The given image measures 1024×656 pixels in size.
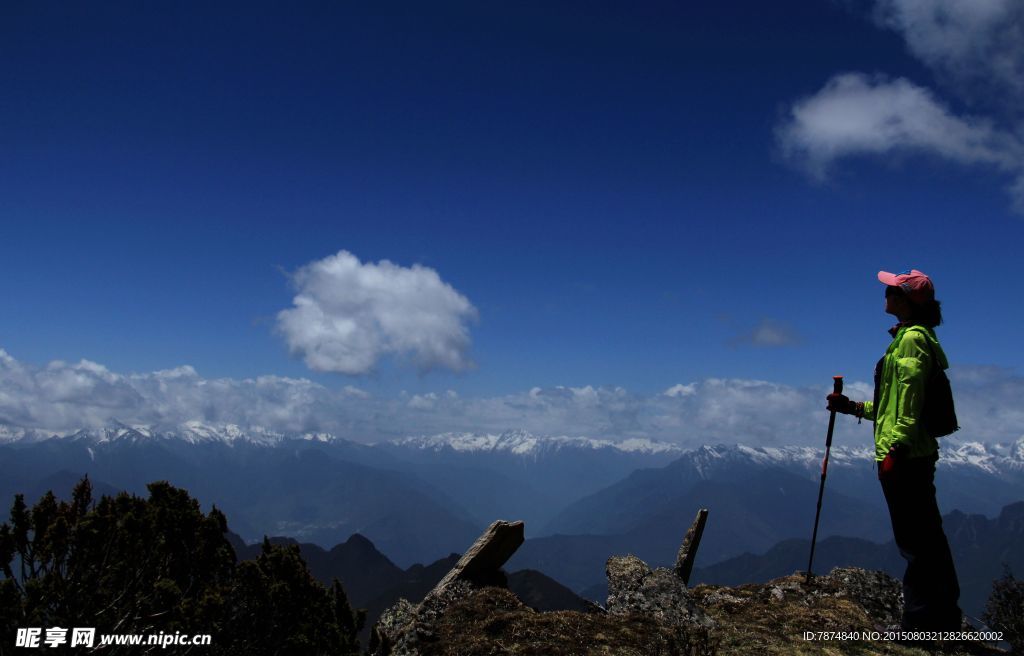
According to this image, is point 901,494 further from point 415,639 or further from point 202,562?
point 202,562

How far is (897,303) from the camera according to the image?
10211mm

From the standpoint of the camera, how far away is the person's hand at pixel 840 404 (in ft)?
36.7

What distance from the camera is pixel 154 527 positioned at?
1222 cm

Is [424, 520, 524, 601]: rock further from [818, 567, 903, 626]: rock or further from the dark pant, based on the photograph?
the dark pant

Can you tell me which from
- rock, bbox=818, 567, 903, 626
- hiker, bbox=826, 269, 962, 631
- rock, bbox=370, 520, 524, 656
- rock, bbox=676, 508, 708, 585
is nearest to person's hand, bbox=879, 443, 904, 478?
hiker, bbox=826, 269, 962, 631

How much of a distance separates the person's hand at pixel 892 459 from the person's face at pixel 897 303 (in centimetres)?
244

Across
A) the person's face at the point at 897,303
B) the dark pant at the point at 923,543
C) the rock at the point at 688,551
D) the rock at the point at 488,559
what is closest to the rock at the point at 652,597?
the rock at the point at 488,559

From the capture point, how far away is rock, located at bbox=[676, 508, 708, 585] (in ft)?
62.2

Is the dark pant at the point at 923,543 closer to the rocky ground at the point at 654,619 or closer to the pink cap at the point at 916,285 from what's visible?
the rocky ground at the point at 654,619

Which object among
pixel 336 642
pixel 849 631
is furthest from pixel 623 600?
pixel 336 642

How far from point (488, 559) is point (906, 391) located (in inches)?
453

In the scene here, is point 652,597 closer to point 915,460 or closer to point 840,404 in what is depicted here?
point 840,404

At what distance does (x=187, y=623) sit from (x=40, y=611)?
2.31 meters

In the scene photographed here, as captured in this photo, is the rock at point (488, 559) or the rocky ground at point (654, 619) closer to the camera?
the rocky ground at point (654, 619)
